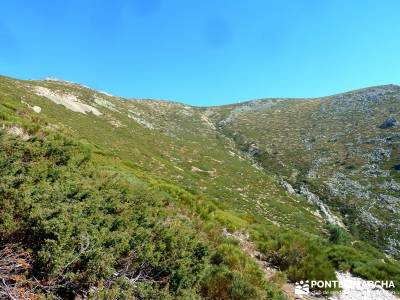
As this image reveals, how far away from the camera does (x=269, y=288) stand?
35.1ft

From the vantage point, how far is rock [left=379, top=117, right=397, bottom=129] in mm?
79350

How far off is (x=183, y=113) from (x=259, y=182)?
6757 cm

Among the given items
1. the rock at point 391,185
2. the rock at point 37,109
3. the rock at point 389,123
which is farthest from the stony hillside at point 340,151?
the rock at point 37,109

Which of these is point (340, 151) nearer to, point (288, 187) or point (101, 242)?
point (288, 187)

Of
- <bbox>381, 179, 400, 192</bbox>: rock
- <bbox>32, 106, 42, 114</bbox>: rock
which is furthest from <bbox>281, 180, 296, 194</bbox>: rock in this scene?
<bbox>32, 106, 42, 114</bbox>: rock

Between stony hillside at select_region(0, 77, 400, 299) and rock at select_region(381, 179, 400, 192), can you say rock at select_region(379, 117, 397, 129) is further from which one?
rock at select_region(381, 179, 400, 192)

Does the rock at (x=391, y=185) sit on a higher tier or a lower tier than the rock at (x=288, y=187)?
higher

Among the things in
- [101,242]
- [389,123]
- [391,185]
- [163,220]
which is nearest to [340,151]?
[389,123]

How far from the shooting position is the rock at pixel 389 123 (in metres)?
79.3

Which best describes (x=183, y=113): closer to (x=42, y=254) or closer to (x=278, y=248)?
(x=278, y=248)

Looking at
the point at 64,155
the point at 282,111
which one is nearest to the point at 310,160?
the point at 282,111

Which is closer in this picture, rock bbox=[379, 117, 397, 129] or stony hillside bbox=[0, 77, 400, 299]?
stony hillside bbox=[0, 77, 400, 299]

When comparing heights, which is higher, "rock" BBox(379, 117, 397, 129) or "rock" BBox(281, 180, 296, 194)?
"rock" BBox(379, 117, 397, 129)

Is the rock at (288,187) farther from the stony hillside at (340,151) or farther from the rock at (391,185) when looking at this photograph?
the rock at (391,185)
